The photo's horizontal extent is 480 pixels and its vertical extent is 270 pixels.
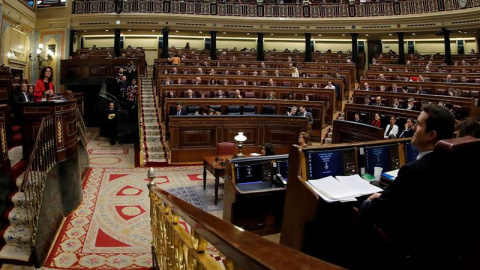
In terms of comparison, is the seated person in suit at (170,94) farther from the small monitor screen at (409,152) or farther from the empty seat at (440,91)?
the empty seat at (440,91)

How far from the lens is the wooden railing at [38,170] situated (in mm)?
3278

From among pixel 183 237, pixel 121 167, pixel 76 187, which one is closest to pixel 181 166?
pixel 121 167

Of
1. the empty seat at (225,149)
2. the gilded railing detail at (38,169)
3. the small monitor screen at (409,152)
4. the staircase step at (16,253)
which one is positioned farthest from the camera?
the empty seat at (225,149)

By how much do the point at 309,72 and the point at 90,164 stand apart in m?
8.74

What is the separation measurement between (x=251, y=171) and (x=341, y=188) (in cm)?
170

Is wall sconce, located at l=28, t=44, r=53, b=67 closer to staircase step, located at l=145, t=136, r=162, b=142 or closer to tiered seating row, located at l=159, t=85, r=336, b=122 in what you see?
tiered seating row, located at l=159, t=85, r=336, b=122

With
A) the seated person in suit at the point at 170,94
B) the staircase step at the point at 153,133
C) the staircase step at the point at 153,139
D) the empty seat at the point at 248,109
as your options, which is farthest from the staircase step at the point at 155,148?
the empty seat at the point at 248,109

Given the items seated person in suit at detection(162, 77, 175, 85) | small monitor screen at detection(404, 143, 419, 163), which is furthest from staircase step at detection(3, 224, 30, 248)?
seated person in suit at detection(162, 77, 175, 85)

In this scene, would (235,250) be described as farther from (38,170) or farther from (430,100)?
(430,100)

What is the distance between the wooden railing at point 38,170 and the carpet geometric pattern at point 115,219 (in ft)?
1.50

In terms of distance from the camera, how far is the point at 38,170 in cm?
371

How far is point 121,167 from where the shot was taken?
684 cm

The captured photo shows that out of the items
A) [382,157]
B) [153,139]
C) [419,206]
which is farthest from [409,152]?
[153,139]

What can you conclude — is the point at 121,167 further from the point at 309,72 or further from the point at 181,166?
the point at 309,72
